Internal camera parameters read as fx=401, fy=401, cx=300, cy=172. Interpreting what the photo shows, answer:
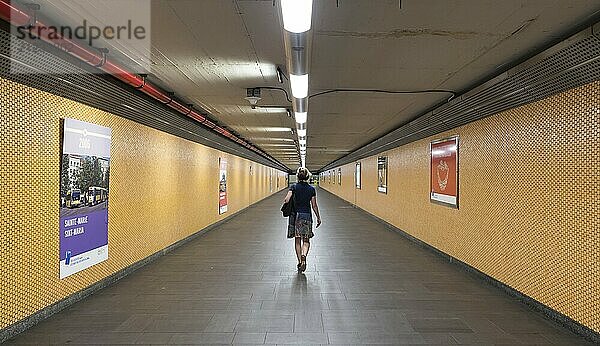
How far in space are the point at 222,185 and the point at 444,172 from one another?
21.5 feet

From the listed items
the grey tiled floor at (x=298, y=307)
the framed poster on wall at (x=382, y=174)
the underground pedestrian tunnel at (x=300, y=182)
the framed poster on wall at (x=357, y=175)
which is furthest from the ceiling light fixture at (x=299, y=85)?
the framed poster on wall at (x=357, y=175)

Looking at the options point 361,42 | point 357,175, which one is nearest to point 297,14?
point 361,42

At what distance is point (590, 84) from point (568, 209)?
3.73 feet

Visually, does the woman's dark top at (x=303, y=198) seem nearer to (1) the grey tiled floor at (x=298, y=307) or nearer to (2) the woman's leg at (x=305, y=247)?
(2) the woman's leg at (x=305, y=247)

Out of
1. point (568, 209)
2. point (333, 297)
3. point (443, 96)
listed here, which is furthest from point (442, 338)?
point (443, 96)

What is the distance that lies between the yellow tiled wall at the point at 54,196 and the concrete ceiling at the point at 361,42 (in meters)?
0.95

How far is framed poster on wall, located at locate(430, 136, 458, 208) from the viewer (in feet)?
21.2

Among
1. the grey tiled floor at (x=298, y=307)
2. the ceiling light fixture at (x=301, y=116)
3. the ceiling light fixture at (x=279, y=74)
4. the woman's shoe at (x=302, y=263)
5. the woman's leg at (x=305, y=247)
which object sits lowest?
the grey tiled floor at (x=298, y=307)

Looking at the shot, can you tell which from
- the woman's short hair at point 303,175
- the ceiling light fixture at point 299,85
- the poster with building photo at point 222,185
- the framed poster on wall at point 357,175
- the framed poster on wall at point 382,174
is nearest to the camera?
the ceiling light fixture at point 299,85

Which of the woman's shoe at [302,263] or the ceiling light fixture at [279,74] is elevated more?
the ceiling light fixture at [279,74]

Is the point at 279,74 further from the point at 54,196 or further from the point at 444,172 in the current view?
the point at 444,172

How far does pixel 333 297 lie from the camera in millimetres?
4578

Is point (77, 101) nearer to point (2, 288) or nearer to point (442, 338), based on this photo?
point (2, 288)

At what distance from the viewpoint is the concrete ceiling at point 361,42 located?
2898mm
